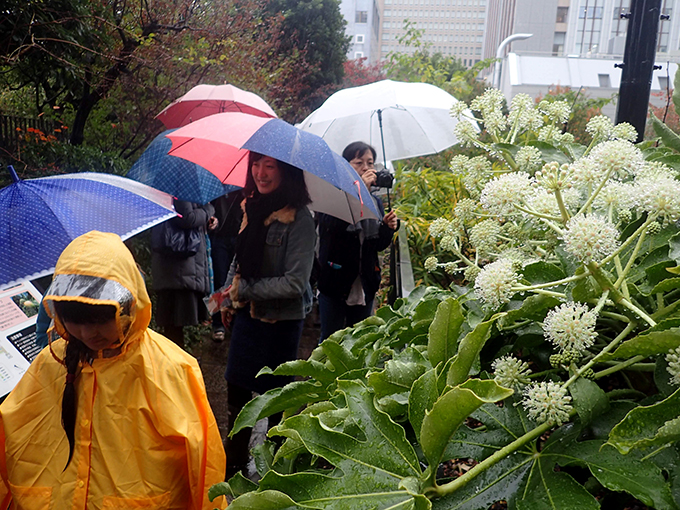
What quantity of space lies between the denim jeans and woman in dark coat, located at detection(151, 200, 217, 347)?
1.47 metres

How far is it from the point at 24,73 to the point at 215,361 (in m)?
3.48

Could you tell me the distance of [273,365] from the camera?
3.93 m

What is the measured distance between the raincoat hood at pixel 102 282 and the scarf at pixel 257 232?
1526 millimetres

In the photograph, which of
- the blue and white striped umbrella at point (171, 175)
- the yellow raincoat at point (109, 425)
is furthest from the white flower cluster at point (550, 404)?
the blue and white striped umbrella at point (171, 175)

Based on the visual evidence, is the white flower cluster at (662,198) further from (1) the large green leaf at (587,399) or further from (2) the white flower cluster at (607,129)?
(2) the white flower cluster at (607,129)

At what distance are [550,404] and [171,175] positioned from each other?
4.46m

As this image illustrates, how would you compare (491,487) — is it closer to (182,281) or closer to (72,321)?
(72,321)

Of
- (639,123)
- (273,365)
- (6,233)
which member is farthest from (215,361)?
(639,123)

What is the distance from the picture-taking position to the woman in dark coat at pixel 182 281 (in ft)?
19.2

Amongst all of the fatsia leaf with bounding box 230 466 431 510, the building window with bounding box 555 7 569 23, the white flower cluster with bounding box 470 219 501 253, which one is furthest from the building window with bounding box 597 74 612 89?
the building window with bounding box 555 7 569 23

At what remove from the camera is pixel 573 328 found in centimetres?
79

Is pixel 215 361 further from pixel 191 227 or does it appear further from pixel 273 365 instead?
pixel 273 365

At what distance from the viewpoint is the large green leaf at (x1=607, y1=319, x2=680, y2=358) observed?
707 millimetres

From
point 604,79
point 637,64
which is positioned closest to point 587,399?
point 637,64
